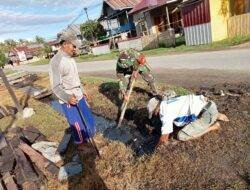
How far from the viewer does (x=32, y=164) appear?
545cm

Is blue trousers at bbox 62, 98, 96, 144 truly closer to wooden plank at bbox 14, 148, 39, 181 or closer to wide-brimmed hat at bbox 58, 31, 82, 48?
wooden plank at bbox 14, 148, 39, 181

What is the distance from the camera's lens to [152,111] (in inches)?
180

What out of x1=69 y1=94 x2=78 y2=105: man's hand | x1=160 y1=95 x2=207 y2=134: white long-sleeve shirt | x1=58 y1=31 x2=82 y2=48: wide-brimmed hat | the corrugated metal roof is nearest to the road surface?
x1=160 y1=95 x2=207 y2=134: white long-sleeve shirt

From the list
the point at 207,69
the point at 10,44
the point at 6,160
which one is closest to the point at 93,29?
the point at 207,69

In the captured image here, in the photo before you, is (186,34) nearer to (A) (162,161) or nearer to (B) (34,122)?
(B) (34,122)

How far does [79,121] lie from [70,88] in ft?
1.99

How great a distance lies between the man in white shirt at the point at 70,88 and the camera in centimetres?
471

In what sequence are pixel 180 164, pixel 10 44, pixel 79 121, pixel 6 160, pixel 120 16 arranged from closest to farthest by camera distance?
1. pixel 180 164
2. pixel 79 121
3. pixel 6 160
4. pixel 120 16
5. pixel 10 44

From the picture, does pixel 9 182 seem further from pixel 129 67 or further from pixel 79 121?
pixel 129 67

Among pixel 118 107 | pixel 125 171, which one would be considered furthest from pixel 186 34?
pixel 125 171

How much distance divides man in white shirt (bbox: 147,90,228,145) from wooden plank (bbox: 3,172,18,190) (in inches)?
93.5

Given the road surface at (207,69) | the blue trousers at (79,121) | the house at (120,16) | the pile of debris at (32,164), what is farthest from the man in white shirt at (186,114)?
the house at (120,16)

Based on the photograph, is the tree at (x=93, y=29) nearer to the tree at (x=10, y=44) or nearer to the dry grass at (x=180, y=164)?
the dry grass at (x=180, y=164)

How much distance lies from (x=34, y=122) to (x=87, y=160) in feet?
13.2
